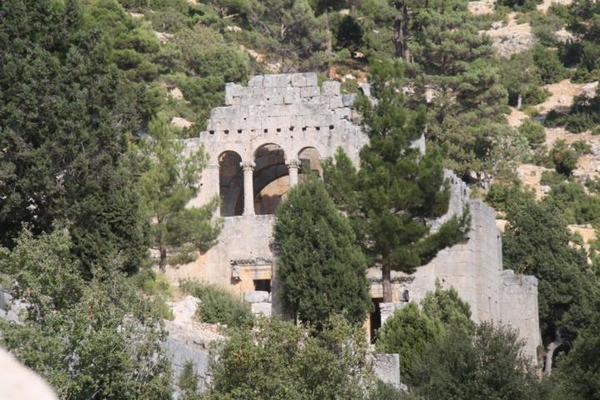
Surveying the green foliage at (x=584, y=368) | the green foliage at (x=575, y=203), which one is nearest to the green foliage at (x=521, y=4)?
the green foliage at (x=575, y=203)

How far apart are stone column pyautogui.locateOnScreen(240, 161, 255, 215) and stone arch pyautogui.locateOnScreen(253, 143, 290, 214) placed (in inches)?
56.0

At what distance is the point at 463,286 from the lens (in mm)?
37938

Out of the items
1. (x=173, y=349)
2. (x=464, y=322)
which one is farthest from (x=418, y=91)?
(x=173, y=349)

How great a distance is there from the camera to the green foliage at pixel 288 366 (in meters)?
22.9

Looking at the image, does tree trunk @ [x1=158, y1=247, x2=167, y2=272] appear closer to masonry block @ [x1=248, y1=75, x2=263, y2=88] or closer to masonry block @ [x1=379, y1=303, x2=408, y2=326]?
masonry block @ [x1=248, y1=75, x2=263, y2=88]

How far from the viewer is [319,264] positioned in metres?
33.2

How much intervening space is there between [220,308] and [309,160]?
904cm

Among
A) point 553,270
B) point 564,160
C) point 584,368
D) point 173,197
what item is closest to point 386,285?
point 584,368

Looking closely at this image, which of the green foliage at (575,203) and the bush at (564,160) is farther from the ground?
the bush at (564,160)

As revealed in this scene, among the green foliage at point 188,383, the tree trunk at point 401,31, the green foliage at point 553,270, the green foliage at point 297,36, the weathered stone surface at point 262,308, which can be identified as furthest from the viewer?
the green foliage at point 297,36

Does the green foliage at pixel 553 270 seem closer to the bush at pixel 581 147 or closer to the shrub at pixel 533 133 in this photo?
the bush at pixel 581 147

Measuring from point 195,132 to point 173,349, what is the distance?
20.6m

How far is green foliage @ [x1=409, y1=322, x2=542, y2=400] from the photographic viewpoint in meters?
27.3

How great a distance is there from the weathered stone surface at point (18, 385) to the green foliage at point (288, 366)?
12787mm
